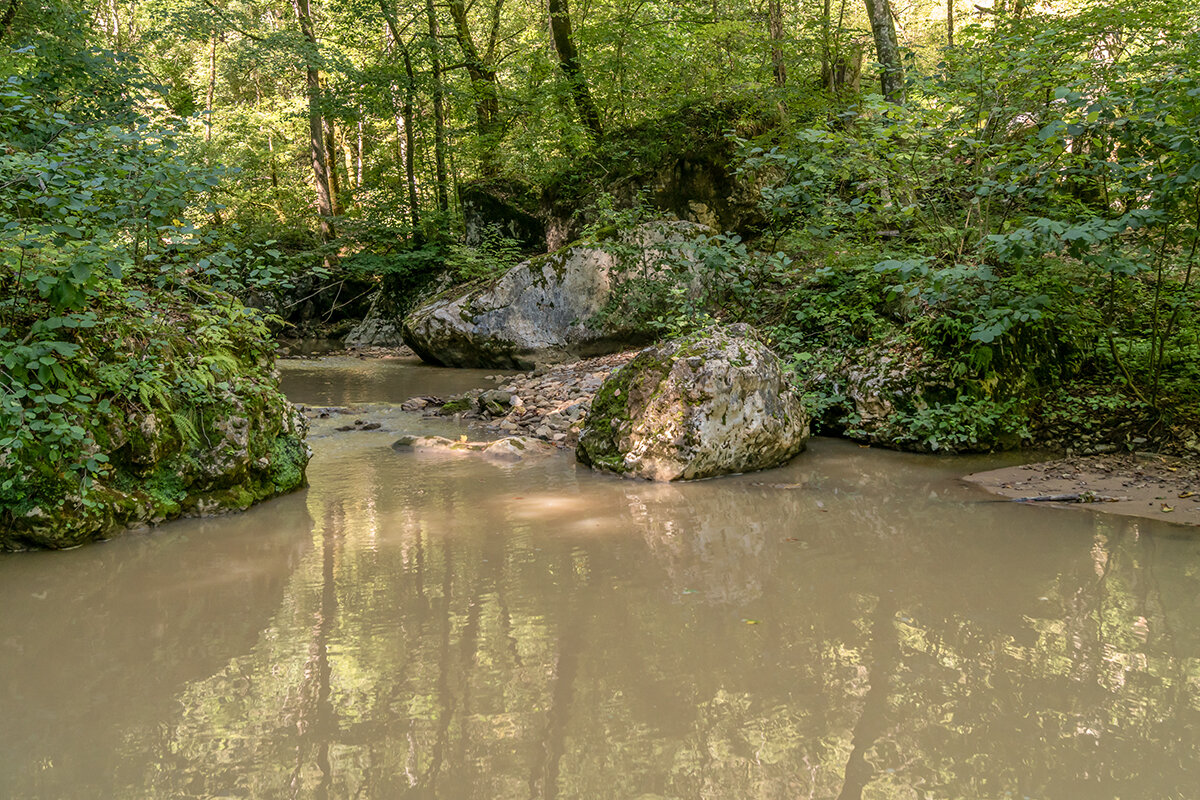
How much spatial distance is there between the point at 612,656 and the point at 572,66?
14.8 metres

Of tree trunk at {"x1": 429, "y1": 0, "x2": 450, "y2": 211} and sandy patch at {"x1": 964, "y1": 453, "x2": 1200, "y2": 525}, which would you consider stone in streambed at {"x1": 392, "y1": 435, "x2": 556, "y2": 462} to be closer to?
sandy patch at {"x1": 964, "y1": 453, "x2": 1200, "y2": 525}

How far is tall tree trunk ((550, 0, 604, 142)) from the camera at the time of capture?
48.9 ft

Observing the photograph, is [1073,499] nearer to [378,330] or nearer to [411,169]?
[378,330]

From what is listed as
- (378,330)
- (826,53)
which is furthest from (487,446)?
(378,330)

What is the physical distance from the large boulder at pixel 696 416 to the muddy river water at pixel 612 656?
101 centimetres

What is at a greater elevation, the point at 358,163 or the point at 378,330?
the point at 358,163

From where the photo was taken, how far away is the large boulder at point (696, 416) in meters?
5.87

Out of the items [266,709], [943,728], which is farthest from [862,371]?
[266,709]

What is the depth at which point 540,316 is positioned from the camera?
1233 cm

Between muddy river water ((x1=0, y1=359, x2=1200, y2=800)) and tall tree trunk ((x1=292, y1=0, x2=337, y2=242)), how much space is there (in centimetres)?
1517

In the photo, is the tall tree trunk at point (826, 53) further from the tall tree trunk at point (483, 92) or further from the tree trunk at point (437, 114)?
the tree trunk at point (437, 114)

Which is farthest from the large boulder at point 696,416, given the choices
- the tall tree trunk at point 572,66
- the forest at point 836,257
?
the tall tree trunk at point 572,66

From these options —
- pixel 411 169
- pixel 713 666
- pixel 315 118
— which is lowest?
pixel 713 666

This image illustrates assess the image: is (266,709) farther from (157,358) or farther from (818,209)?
(818,209)
